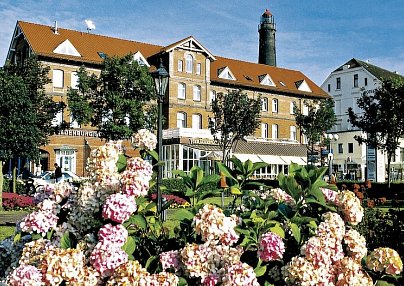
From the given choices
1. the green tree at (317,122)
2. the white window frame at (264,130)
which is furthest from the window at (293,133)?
the green tree at (317,122)

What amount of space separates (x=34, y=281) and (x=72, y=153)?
4270 cm

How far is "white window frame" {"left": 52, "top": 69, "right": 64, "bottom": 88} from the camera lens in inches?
1716

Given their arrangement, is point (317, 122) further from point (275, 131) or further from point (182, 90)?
point (182, 90)

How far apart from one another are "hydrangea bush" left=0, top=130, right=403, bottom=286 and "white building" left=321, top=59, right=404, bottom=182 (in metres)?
56.2

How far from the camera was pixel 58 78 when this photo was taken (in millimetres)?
43781

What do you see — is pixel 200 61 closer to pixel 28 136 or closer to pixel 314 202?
pixel 28 136

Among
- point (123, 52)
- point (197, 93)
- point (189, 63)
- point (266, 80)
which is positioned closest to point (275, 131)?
point (266, 80)

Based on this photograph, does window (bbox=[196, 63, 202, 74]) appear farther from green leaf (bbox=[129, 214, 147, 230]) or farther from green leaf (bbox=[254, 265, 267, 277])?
green leaf (bbox=[254, 265, 267, 277])

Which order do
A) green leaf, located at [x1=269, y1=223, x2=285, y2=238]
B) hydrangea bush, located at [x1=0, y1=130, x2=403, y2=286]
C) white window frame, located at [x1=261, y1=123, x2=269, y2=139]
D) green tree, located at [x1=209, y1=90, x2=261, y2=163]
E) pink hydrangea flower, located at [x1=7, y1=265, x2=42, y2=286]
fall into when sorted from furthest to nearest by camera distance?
white window frame, located at [x1=261, y1=123, x2=269, y2=139]
green tree, located at [x1=209, y1=90, x2=261, y2=163]
green leaf, located at [x1=269, y1=223, x2=285, y2=238]
hydrangea bush, located at [x1=0, y1=130, x2=403, y2=286]
pink hydrangea flower, located at [x1=7, y1=265, x2=42, y2=286]

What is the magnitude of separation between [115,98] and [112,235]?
31751 millimetres

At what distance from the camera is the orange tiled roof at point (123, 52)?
44531 mm

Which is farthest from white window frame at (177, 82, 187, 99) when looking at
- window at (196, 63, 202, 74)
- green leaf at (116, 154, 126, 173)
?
green leaf at (116, 154, 126, 173)

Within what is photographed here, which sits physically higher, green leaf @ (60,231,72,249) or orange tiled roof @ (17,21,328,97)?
orange tiled roof @ (17,21,328,97)

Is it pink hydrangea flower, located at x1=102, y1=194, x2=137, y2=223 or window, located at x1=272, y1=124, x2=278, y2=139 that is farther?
window, located at x1=272, y1=124, x2=278, y2=139
